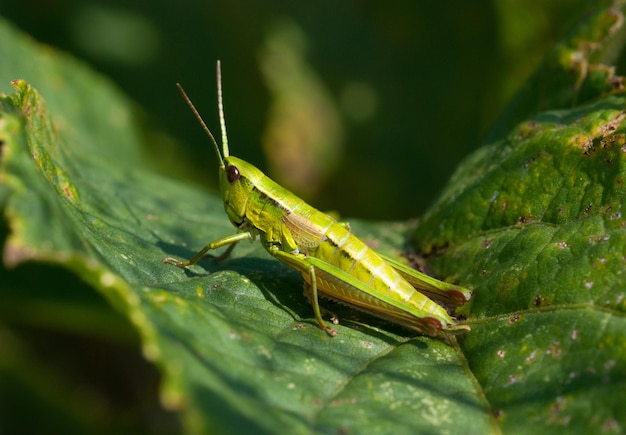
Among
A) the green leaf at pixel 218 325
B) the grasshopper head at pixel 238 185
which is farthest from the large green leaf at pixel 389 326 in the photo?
the grasshopper head at pixel 238 185

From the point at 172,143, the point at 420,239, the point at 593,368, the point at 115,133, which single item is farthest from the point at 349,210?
the point at 593,368

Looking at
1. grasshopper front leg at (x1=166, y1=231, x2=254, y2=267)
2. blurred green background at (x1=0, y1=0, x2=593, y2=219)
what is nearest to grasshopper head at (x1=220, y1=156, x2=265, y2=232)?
grasshopper front leg at (x1=166, y1=231, x2=254, y2=267)

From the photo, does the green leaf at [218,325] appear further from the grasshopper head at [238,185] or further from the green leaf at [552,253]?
the grasshopper head at [238,185]

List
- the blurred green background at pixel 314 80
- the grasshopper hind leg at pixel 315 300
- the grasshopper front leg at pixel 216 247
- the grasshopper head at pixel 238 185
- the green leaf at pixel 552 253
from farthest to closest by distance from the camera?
the blurred green background at pixel 314 80 < the grasshopper head at pixel 238 185 < the grasshopper front leg at pixel 216 247 < the grasshopper hind leg at pixel 315 300 < the green leaf at pixel 552 253

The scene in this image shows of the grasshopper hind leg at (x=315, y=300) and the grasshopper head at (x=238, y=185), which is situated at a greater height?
the grasshopper head at (x=238, y=185)

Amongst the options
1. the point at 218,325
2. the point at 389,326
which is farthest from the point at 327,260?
the point at 218,325

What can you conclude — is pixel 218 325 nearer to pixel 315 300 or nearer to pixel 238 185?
pixel 315 300

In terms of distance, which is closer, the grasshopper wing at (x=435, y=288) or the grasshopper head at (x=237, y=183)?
the grasshopper wing at (x=435, y=288)
